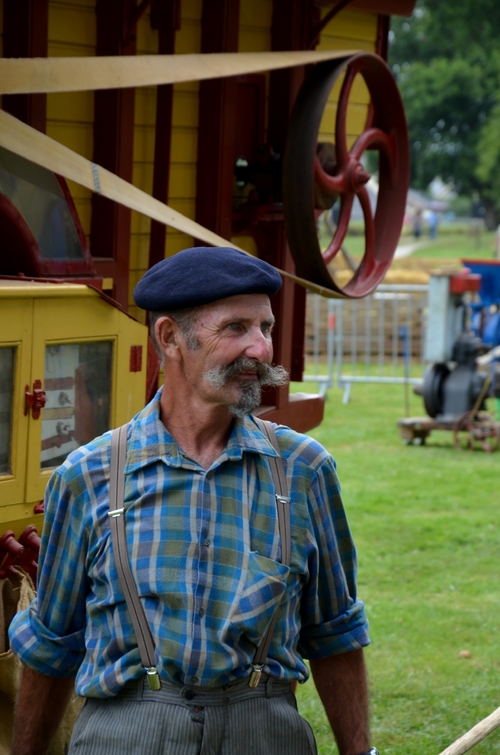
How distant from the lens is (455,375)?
10.3 m

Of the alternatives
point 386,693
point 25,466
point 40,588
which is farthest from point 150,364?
point 386,693

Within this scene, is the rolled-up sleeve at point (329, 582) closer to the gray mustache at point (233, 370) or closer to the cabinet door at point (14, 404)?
the gray mustache at point (233, 370)

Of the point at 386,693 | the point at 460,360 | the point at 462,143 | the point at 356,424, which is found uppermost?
the point at 462,143

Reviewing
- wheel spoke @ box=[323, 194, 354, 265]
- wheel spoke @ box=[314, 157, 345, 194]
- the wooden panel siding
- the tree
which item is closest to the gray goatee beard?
wheel spoke @ box=[314, 157, 345, 194]

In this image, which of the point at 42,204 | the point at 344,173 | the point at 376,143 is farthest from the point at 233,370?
the point at 376,143

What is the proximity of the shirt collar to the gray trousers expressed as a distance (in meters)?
0.41

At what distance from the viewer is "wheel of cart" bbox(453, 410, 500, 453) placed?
394 inches

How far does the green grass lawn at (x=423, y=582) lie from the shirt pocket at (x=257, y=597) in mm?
2259

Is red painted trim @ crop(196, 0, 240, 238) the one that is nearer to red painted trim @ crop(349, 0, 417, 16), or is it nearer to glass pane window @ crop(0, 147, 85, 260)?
glass pane window @ crop(0, 147, 85, 260)

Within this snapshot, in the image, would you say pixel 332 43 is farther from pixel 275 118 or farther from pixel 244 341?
pixel 244 341

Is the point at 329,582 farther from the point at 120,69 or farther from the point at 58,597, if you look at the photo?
the point at 120,69

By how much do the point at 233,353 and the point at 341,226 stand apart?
2.43 m

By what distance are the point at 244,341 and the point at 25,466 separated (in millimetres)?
1012

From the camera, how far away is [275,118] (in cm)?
439
